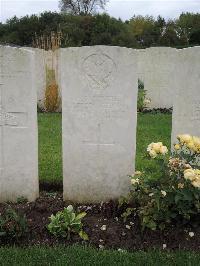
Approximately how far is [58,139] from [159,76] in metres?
4.56

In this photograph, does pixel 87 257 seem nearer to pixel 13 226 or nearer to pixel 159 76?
pixel 13 226

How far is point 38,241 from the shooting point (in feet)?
14.2

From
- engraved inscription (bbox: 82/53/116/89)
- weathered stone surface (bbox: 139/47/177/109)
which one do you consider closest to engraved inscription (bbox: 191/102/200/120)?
engraved inscription (bbox: 82/53/116/89)

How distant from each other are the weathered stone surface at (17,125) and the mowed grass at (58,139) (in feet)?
3.12

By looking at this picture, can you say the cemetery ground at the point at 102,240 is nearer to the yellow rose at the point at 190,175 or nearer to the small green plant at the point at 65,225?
the small green plant at the point at 65,225

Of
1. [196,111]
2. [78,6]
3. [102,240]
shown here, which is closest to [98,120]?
[196,111]

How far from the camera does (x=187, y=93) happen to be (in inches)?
200

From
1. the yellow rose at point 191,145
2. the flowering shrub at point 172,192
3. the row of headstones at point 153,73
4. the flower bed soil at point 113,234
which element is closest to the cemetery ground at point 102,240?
the flower bed soil at point 113,234

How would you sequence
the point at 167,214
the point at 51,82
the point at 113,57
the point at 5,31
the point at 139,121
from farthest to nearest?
Result: the point at 5,31 < the point at 51,82 < the point at 139,121 < the point at 113,57 < the point at 167,214

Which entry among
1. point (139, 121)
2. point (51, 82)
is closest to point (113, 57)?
point (139, 121)

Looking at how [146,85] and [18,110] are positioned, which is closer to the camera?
[18,110]

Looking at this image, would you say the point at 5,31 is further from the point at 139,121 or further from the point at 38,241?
the point at 38,241

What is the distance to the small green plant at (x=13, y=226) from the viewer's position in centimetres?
427

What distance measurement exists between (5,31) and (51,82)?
1373 inches
